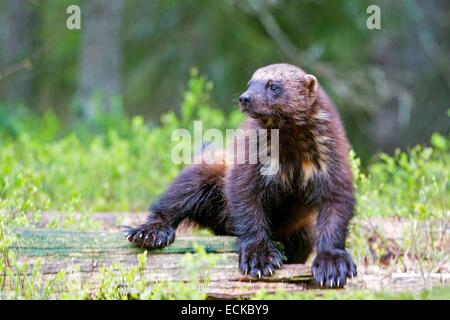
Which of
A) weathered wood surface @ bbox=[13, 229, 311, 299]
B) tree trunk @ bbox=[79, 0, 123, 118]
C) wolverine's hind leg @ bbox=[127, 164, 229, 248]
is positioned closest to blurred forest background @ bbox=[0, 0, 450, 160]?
tree trunk @ bbox=[79, 0, 123, 118]

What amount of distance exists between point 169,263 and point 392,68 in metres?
13.3

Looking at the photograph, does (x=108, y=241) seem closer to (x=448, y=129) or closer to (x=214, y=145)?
(x=214, y=145)

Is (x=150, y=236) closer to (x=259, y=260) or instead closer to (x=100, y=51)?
(x=259, y=260)

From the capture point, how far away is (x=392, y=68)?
17641 millimetres

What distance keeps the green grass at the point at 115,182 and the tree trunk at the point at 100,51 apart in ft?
3.91

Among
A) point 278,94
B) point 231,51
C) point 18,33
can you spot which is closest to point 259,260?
point 278,94

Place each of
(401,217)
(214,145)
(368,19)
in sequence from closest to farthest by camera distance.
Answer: (214,145) → (401,217) → (368,19)

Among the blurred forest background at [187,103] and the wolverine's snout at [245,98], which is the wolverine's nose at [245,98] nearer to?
the wolverine's snout at [245,98]

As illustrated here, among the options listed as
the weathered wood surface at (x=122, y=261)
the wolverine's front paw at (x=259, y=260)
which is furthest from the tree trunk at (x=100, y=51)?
the wolverine's front paw at (x=259, y=260)

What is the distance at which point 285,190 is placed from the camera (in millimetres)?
5707

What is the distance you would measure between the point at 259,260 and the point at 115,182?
379 centimetres

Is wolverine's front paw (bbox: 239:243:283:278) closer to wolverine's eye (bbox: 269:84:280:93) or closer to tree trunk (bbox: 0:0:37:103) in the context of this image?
wolverine's eye (bbox: 269:84:280:93)

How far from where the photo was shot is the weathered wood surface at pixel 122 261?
506 cm

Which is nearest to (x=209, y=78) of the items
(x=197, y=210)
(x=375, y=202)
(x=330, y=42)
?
(x=330, y=42)
